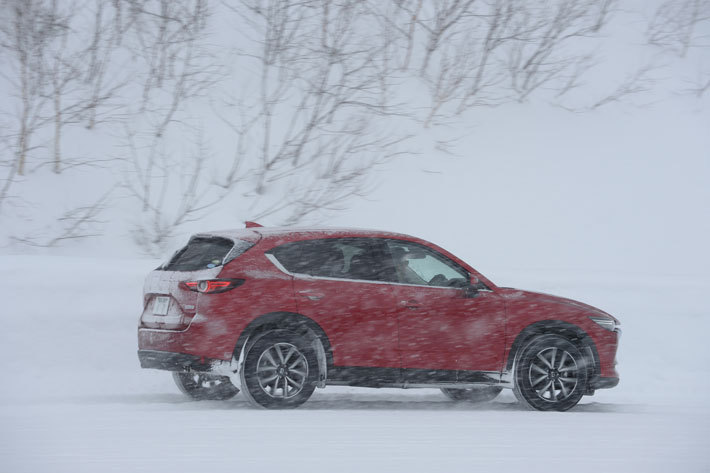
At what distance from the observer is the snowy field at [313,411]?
19.4ft

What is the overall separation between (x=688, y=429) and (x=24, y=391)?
6.23 meters

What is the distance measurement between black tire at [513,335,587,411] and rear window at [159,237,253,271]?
2.81 metres

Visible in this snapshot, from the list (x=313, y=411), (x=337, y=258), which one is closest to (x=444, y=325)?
(x=337, y=258)

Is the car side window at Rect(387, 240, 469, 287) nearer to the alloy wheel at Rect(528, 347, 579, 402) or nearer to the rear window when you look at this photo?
the alloy wheel at Rect(528, 347, 579, 402)

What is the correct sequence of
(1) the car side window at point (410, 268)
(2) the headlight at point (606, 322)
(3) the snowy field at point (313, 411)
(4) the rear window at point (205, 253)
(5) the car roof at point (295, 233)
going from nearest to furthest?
(3) the snowy field at point (313, 411), (4) the rear window at point (205, 253), (5) the car roof at point (295, 233), (1) the car side window at point (410, 268), (2) the headlight at point (606, 322)

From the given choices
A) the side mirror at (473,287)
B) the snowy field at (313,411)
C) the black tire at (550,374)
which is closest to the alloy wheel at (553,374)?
the black tire at (550,374)

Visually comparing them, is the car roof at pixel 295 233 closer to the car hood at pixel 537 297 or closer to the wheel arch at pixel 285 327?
the wheel arch at pixel 285 327

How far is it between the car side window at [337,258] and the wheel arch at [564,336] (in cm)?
137

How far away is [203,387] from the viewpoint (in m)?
8.80

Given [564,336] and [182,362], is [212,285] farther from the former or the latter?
[564,336]

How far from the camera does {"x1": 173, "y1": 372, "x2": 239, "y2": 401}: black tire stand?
8742 mm

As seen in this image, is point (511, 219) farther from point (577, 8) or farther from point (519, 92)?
point (577, 8)

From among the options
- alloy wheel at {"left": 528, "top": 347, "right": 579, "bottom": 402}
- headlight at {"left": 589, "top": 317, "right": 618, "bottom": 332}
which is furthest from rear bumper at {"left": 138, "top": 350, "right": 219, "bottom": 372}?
headlight at {"left": 589, "top": 317, "right": 618, "bottom": 332}

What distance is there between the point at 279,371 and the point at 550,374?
8.55ft
